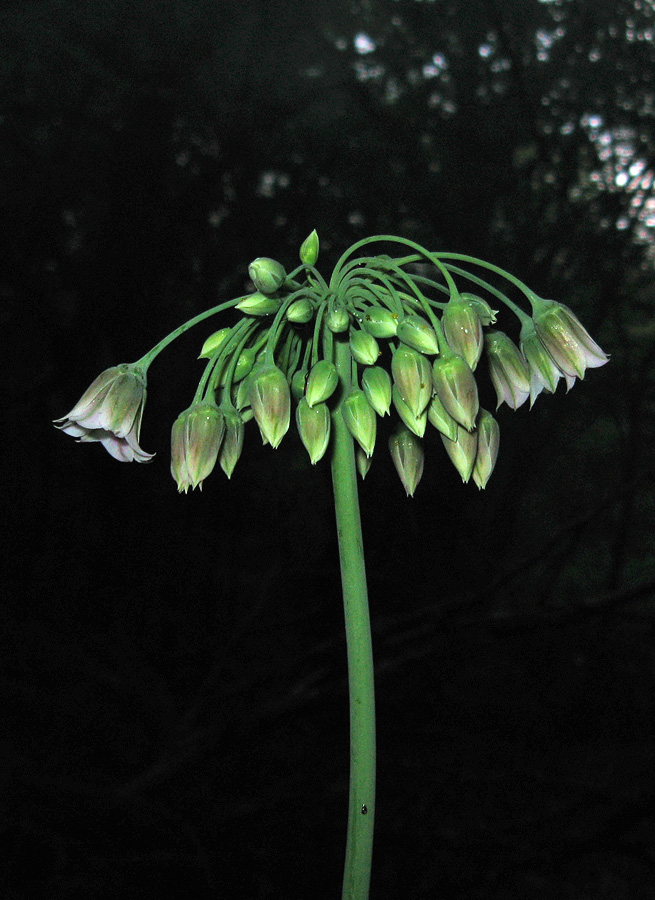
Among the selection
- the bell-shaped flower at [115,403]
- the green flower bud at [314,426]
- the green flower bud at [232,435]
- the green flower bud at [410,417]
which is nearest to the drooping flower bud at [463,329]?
the green flower bud at [410,417]

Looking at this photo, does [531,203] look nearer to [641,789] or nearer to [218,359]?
[641,789]

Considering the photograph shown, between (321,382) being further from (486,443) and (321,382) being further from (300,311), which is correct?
(486,443)

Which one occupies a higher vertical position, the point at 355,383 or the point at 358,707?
the point at 355,383

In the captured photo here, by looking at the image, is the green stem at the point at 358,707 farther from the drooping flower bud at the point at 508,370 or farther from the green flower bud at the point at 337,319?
the drooping flower bud at the point at 508,370

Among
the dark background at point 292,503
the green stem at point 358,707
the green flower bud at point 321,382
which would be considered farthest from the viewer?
the dark background at point 292,503

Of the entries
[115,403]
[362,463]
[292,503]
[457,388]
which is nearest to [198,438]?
[115,403]

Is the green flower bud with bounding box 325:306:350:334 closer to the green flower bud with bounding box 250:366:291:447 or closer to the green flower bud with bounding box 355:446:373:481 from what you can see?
the green flower bud with bounding box 250:366:291:447
